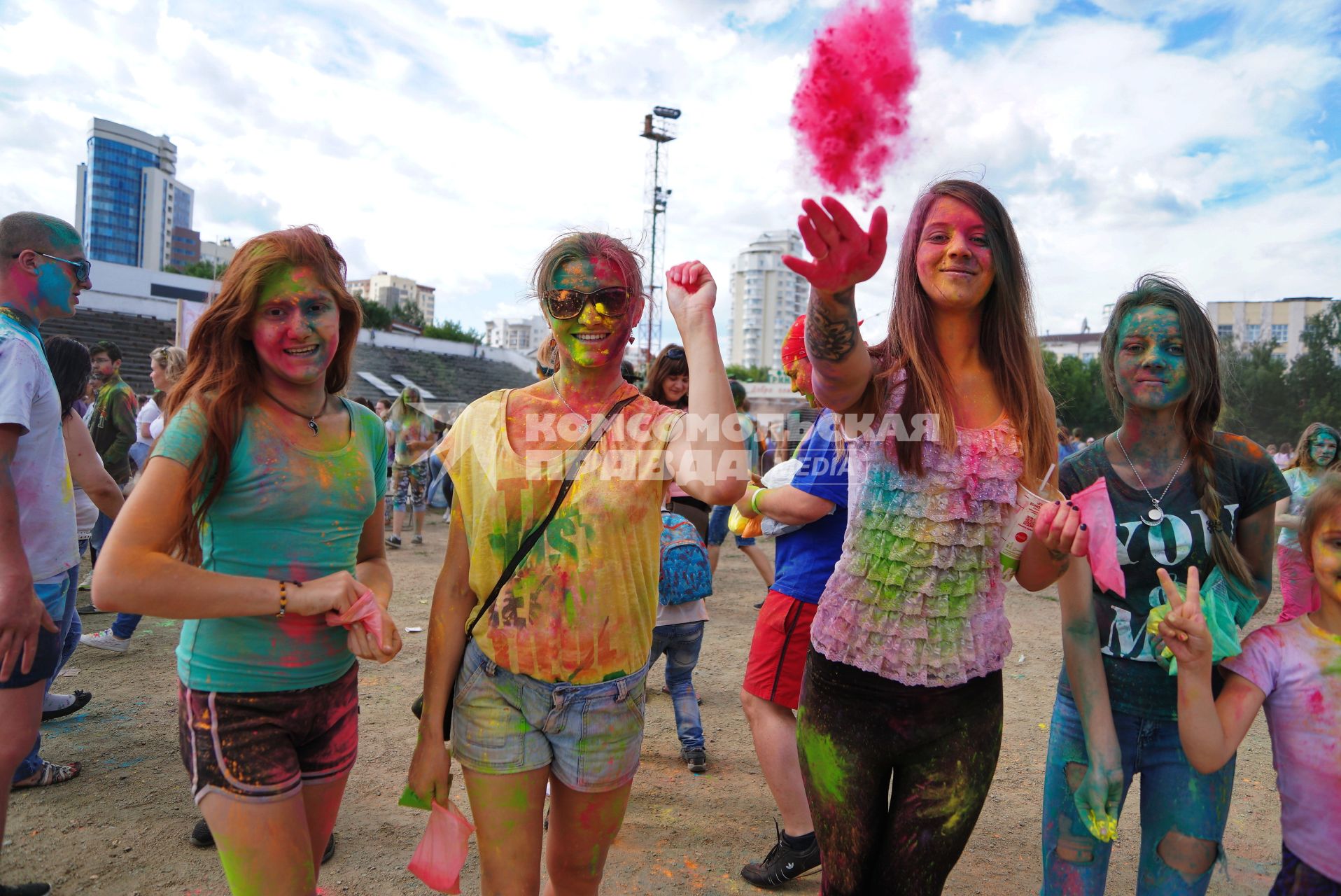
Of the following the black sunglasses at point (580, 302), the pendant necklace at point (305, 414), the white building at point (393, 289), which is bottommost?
the pendant necklace at point (305, 414)

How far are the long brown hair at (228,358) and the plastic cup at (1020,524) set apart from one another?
1.81m

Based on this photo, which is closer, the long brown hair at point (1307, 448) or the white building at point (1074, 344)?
the long brown hair at point (1307, 448)

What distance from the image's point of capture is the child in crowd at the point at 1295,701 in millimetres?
1895

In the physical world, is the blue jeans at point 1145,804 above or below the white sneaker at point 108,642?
above

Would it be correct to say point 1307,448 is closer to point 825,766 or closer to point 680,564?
point 680,564

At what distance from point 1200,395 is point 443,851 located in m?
2.46

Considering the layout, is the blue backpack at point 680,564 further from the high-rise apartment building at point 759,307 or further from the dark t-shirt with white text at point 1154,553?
the high-rise apartment building at point 759,307

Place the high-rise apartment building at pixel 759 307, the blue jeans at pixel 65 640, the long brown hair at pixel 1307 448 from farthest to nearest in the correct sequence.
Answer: the high-rise apartment building at pixel 759 307
the long brown hair at pixel 1307 448
the blue jeans at pixel 65 640

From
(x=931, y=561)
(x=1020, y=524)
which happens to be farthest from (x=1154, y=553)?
(x=931, y=561)

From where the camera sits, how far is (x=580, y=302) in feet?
6.45

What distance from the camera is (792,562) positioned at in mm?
3088

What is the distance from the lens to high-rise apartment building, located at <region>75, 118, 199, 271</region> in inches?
3718

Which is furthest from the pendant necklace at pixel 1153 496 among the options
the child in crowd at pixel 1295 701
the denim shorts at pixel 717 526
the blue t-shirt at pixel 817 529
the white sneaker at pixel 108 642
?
the white sneaker at pixel 108 642

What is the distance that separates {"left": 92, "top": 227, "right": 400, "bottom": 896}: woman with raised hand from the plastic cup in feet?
5.00
